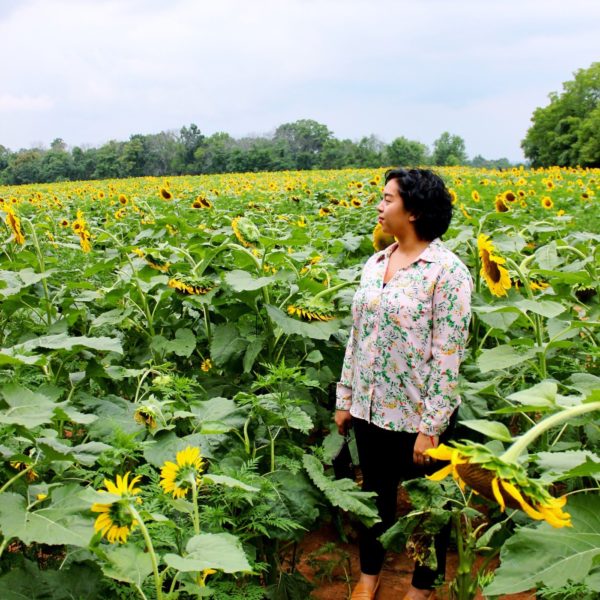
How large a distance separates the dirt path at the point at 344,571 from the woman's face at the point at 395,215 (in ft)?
4.07

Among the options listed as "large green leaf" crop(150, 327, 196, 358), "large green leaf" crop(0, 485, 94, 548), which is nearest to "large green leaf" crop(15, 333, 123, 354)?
"large green leaf" crop(0, 485, 94, 548)

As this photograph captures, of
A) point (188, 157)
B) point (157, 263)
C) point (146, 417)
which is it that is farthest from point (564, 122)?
point (146, 417)

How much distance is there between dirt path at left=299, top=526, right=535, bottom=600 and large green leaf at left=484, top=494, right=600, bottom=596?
1.36 m

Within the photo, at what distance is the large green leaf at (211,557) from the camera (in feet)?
4.21

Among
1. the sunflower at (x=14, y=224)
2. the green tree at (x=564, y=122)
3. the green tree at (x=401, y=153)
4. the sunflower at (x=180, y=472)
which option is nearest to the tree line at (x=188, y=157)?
the green tree at (x=401, y=153)

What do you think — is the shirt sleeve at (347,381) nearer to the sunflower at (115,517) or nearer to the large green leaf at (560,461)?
the large green leaf at (560,461)

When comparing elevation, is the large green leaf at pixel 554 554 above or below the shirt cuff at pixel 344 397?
above

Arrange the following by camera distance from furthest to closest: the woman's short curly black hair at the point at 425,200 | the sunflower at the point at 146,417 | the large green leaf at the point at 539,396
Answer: the woman's short curly black hair at the point at 425,200, the sunflower at the point at 146,417, the large green leaf at the point at 539,396

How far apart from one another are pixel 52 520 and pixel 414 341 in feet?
4.29

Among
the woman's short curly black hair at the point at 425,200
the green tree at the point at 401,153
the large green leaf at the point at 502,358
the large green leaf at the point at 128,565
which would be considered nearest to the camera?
the large green leaf at the point at 128,565

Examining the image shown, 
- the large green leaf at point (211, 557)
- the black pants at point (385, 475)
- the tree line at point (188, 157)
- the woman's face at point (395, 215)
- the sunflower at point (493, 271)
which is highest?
the tree line at point (188, 157)

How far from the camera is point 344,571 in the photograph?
2.76 m

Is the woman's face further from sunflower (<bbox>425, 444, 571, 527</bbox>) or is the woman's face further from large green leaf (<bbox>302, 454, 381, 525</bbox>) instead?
sunflower (<bbox>425, 444, 571, 527</bbox>)

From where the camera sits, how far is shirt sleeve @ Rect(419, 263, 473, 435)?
90.5 inches
